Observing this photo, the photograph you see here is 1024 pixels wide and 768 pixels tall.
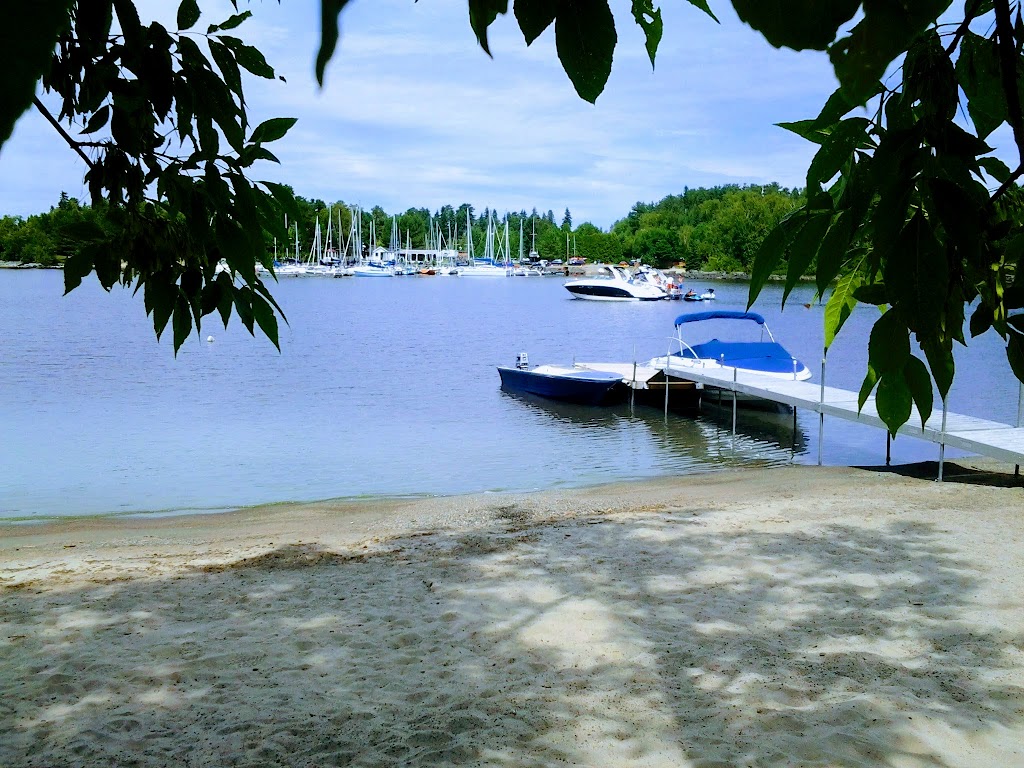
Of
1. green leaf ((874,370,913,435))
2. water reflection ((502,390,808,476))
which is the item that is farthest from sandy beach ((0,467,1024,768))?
water reflection ((502,390,808,476))

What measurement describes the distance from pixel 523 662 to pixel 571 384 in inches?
720

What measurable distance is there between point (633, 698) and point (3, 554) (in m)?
8.82

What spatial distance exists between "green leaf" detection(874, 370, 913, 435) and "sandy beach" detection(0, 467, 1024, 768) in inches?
162

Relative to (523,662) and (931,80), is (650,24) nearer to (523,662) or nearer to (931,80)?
(931,80)

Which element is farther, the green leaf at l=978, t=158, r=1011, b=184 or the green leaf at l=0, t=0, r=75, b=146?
the green leaf at l=978, t=158, r=1011, b=184

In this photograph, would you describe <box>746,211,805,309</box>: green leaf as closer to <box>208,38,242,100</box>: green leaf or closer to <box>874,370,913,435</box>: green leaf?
<box>874,370,913,435</box>: green leaf

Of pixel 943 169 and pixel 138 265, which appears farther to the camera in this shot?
pixel 138 265

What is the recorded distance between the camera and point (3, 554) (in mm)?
11289

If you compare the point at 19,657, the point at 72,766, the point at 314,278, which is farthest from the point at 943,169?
the point at 314,278

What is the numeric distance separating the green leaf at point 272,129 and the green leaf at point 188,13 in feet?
1.79

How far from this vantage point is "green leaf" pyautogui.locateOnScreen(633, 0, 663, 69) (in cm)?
149

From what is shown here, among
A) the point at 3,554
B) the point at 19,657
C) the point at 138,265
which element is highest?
the point at 138,265

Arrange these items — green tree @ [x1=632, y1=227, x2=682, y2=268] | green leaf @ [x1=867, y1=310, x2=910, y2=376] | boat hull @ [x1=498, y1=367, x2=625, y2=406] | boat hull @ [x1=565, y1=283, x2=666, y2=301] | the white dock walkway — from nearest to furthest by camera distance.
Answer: green leaf @ [x1=867, y1=310, x2=910, y2=376]
the white dock walkway
boat hull @ [x1=498, y1=367, x2=625, y2=406]
boat hull @ [x1=565, y1=283, x2=666, y2=301]
green tree @ [x1=632, y1=227, x2=682, y2=268]

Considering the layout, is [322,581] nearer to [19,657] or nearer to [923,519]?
[19,657]
